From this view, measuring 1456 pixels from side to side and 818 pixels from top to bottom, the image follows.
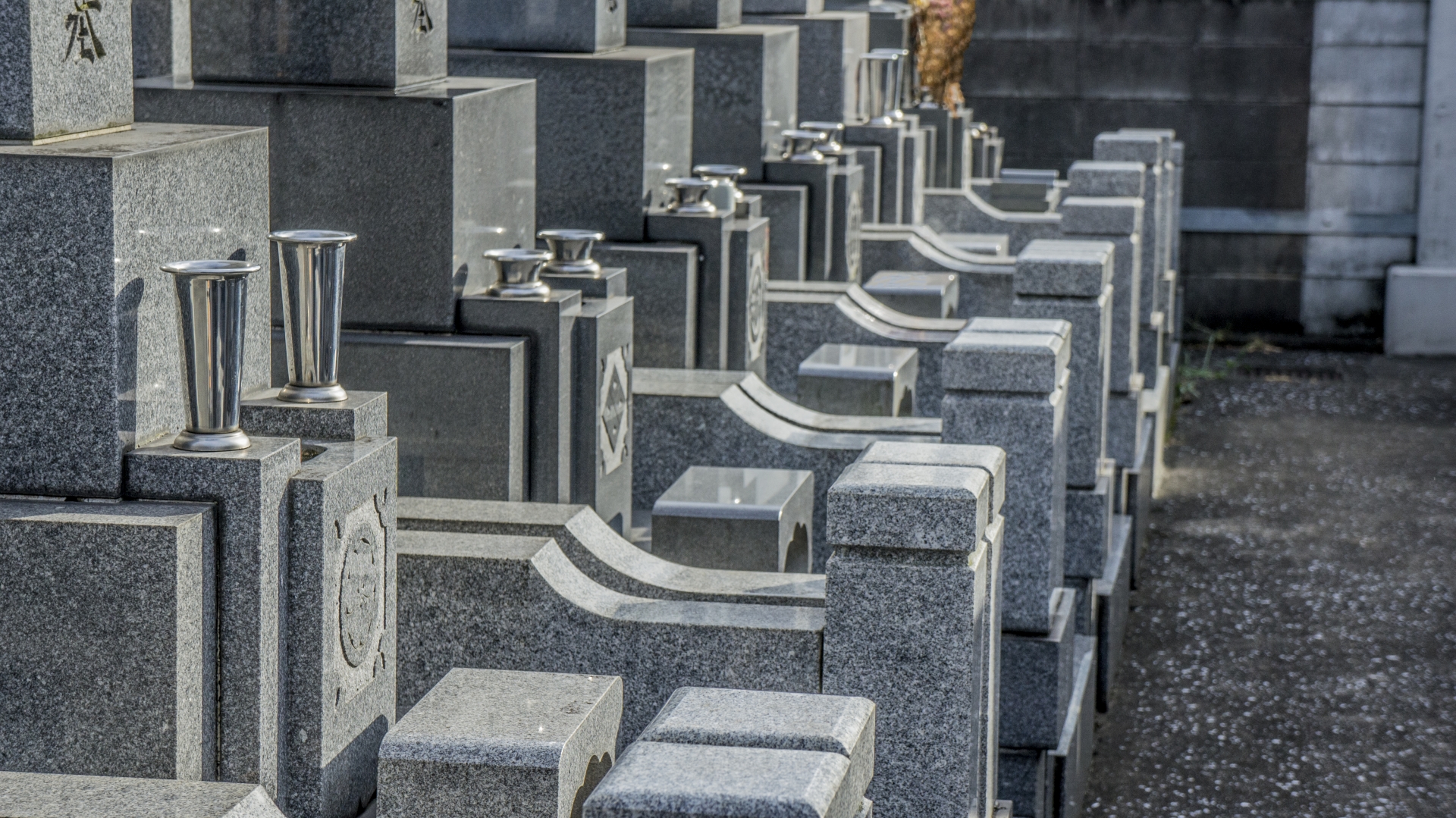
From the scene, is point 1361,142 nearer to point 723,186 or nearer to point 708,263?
point 723,186

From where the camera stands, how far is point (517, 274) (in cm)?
677

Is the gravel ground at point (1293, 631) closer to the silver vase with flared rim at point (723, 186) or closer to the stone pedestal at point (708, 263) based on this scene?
the stone pedestal at point (708, 263)

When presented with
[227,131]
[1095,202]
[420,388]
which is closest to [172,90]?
[420,388]

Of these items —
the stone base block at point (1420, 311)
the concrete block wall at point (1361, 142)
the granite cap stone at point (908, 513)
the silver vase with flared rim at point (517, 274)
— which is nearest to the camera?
the granite cap stone at point (908, 513)

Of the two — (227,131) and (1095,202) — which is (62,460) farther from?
(1095,202)

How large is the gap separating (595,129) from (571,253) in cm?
157

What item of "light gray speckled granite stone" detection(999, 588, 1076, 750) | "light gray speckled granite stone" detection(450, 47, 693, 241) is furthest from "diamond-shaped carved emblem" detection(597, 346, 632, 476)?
"light gray speckled granite stone" detection(450, 47, 693, 241)

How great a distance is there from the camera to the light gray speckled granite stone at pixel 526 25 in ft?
28.6

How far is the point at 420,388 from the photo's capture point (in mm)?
6539

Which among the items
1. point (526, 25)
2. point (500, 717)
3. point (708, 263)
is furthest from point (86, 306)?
point (708, 263)

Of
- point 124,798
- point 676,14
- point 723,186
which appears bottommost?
point 124,798

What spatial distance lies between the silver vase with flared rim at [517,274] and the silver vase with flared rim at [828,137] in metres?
5.14

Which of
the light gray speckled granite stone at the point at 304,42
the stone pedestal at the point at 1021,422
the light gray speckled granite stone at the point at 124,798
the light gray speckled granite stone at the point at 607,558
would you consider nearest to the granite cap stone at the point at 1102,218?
the stone pedestal at the point at 1021,422

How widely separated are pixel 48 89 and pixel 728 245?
492 centimetres
